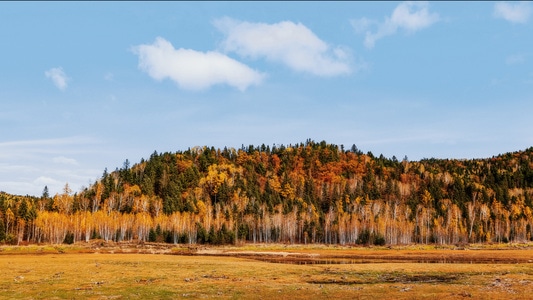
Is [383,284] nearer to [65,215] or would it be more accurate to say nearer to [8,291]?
[8,291]

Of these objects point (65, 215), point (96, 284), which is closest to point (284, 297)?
point (96, 284)

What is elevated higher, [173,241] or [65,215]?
[65,215]

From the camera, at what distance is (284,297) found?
35.8m

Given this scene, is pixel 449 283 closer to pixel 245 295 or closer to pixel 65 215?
pixel 245 295

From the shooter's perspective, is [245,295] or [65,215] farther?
[65,215]

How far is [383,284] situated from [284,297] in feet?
41.8

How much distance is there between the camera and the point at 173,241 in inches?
6762

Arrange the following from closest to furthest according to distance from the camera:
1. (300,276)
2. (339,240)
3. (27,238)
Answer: (300,276), (27,238), (339,240)

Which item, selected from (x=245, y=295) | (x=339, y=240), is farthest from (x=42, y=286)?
(x=339, y=240)

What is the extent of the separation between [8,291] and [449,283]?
4261 cm

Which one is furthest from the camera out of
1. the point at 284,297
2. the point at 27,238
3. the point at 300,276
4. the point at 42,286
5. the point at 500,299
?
the point at 27,238

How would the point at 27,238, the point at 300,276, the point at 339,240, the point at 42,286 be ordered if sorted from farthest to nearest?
the point at 339,240 → the point at 27,238 → the point at 300,276 → the point at 42,286

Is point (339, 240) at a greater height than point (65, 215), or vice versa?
point (65, 215)

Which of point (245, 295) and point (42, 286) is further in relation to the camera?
point (42, 286)
